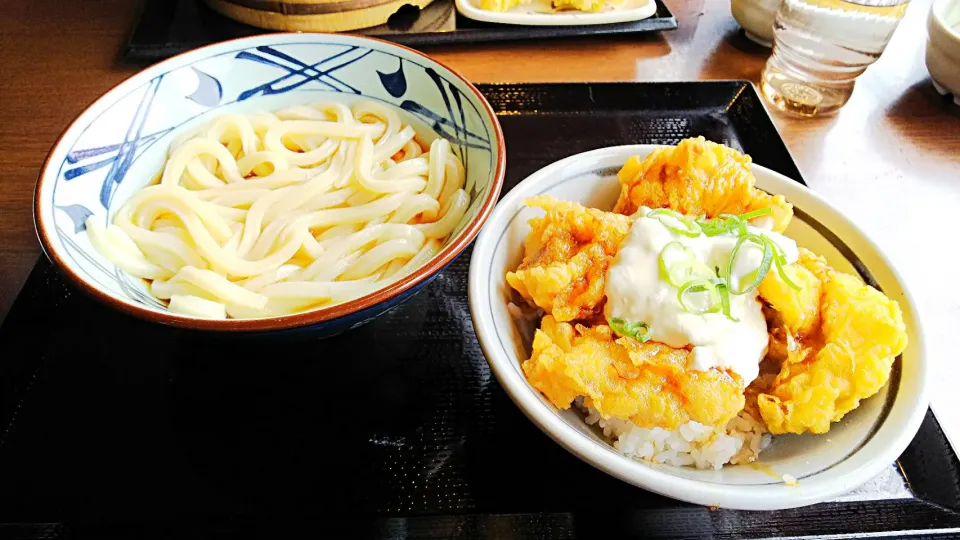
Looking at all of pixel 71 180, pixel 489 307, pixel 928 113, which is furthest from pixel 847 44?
pixel 71 180

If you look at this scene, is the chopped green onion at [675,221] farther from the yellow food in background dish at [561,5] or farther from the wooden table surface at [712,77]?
the yellow food in background dish at [561,5]

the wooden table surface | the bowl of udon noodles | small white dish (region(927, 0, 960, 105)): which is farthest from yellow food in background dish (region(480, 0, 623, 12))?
small white dish (region(927, 0, 960, 105))

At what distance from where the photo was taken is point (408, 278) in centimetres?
107

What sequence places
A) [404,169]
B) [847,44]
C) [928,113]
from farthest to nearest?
[928,113], [847,44], [404,169]

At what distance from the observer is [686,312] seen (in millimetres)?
1062

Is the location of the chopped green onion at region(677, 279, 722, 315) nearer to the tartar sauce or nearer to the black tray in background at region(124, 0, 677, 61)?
the tartar sauce

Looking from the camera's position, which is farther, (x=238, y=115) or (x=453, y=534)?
(x=238, y=115)

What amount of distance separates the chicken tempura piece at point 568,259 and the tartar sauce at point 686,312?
32mm

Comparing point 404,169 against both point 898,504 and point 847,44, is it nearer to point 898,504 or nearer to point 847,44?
point 898,504

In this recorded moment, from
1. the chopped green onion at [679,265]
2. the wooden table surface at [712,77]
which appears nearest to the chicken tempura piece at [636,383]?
the chopped green onion at [679,265]

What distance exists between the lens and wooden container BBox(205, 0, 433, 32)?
2180mm

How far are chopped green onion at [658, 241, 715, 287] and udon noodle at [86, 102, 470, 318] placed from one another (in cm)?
45

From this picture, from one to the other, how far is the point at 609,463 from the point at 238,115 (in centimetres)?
117

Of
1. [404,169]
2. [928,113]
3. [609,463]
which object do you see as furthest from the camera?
[928,113]
